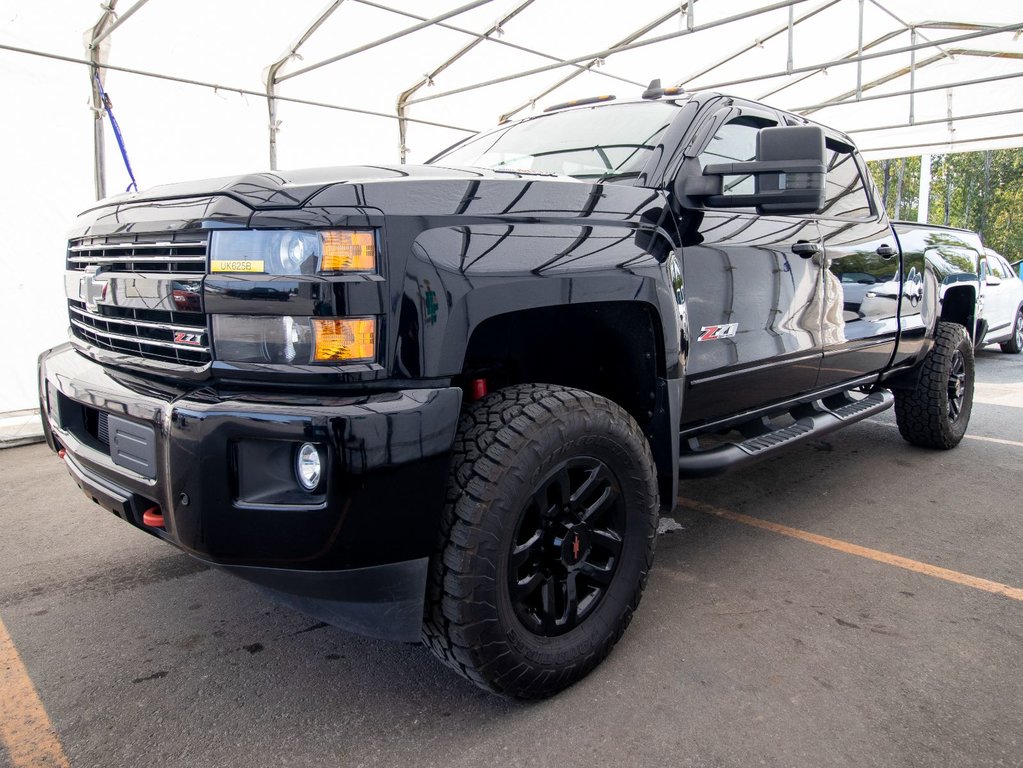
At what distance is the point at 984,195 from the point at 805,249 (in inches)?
1638

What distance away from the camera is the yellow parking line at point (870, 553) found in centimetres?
284

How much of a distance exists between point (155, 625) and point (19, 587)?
0.75 metres

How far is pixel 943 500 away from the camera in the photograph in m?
3.86

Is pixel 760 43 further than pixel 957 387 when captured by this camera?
Yes

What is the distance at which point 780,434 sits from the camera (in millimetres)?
3232

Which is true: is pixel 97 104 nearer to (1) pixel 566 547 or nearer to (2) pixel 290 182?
(2) pixel 290 182

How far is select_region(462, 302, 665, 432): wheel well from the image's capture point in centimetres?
228

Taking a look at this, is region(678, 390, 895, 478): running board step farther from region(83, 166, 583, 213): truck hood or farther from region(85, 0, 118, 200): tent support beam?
region(85, 0, 118, 200): tent support beam

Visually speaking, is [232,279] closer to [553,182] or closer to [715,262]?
[553,182]

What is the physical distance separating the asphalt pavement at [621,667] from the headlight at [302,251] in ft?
3.92

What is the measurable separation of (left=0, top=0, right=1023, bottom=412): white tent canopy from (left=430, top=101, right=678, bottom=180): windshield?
364 cm

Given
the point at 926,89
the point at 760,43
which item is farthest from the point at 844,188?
the point at 926,89

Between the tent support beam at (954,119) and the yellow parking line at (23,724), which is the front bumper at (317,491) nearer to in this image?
the yellow parking line at (23,724)

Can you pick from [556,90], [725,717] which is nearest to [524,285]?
[725,717]
